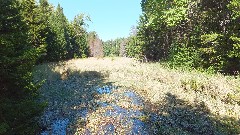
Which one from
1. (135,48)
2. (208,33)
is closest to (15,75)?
(208,33)

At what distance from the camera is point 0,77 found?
33.2 feet

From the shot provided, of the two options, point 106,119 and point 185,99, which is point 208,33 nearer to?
point 185,99

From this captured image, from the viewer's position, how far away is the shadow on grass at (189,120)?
10841 millimetres

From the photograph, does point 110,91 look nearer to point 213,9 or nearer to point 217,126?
point 217,126

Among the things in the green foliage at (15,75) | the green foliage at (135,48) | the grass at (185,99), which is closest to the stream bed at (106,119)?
the grass at (185,99)

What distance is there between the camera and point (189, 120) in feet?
39.3

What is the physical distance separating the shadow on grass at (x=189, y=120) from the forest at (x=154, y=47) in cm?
10

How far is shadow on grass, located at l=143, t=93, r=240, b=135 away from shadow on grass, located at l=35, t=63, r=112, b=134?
3.19m

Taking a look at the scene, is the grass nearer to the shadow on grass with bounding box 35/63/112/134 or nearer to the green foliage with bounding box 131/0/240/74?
the shadow on grass with bounding box 35/63/112/134

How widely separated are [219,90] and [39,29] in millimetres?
27900

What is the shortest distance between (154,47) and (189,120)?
109 ft

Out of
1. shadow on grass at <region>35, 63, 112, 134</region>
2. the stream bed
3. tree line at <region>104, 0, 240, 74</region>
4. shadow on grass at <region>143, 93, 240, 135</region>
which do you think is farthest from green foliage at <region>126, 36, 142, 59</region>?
shadow on grass at <region>143, 93, 240, 135</region>

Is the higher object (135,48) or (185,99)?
(135,48)

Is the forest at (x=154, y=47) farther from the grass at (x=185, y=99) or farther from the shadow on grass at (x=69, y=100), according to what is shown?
the shadow on grass at (x=69, y=100)
